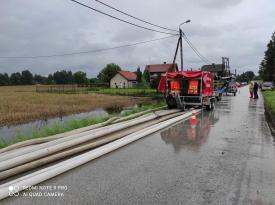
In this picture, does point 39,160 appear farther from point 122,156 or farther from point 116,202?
point 116,202

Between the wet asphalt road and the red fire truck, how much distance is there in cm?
856

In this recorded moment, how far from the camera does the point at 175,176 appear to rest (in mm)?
4926

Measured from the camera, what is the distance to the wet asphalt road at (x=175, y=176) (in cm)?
402

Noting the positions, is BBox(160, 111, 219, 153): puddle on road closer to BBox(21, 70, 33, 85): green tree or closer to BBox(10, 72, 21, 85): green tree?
BBox(10, 72, 21, 85): green tree

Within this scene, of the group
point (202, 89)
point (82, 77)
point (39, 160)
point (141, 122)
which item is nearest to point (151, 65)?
point (82, 77)

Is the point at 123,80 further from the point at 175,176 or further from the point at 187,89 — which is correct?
the point at 175,176

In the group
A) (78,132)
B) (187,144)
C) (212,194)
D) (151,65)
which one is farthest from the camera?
(151,65)

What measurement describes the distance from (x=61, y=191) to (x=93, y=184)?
556 mm

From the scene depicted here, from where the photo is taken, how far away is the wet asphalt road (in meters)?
4.02

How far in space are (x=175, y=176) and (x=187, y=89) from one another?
12.3m

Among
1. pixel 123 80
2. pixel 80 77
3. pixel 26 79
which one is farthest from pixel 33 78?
pixel 123 80

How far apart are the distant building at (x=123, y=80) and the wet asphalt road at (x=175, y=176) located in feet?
241

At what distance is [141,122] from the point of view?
35.9 ft

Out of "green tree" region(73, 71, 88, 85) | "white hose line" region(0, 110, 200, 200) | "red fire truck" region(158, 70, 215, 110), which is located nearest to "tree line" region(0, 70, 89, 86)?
"green tree" region(73, 71, 88, 85)
